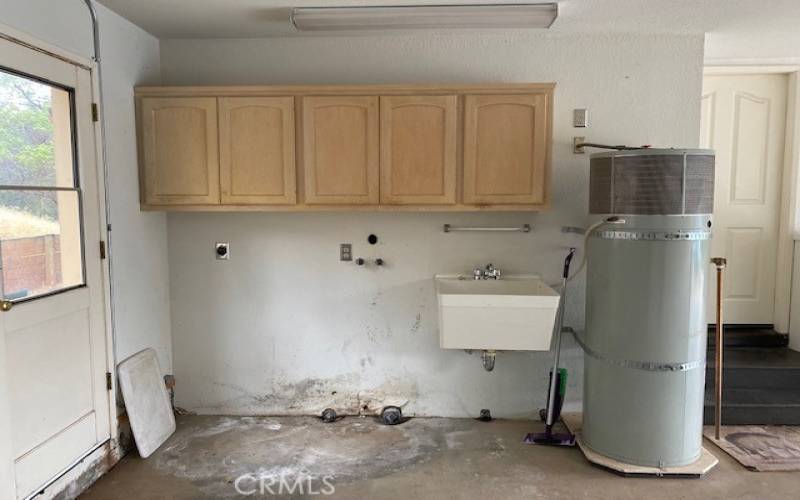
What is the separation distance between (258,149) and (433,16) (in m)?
1.24

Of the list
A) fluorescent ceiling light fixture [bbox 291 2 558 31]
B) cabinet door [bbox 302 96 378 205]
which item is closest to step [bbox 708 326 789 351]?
fluorescent ceiling light fixture [bbox 291 2 558 31]

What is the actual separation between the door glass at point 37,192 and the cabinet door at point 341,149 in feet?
3.93

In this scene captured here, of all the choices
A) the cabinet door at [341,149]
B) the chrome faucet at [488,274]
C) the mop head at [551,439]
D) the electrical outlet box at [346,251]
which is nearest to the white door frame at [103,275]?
the cabinet door at [341,149]

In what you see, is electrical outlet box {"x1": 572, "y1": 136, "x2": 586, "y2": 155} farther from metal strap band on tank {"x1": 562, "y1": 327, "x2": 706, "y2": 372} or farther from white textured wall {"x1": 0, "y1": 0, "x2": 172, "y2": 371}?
white textured wall {"x1": 0, "y1": 0, "x2": 172, "y2": 371}

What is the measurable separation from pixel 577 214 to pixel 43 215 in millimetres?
2940

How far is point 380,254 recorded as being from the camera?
11.2ft

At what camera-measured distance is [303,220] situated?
341 cm

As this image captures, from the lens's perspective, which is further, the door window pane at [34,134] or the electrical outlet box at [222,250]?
the electrical outlet box at [222,250]

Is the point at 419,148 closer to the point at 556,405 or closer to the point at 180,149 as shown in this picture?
the point at 180,149

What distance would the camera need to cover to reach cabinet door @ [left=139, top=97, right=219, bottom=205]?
3080 millimetres

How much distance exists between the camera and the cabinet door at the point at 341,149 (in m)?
3.03

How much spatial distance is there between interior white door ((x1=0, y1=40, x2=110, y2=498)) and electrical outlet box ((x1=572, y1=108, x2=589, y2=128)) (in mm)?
2754

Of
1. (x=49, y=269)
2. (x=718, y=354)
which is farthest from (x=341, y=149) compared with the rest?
(x=718, y=354)

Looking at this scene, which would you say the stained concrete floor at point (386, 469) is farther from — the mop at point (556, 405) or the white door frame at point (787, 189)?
the white door frame at point (787, 189)
